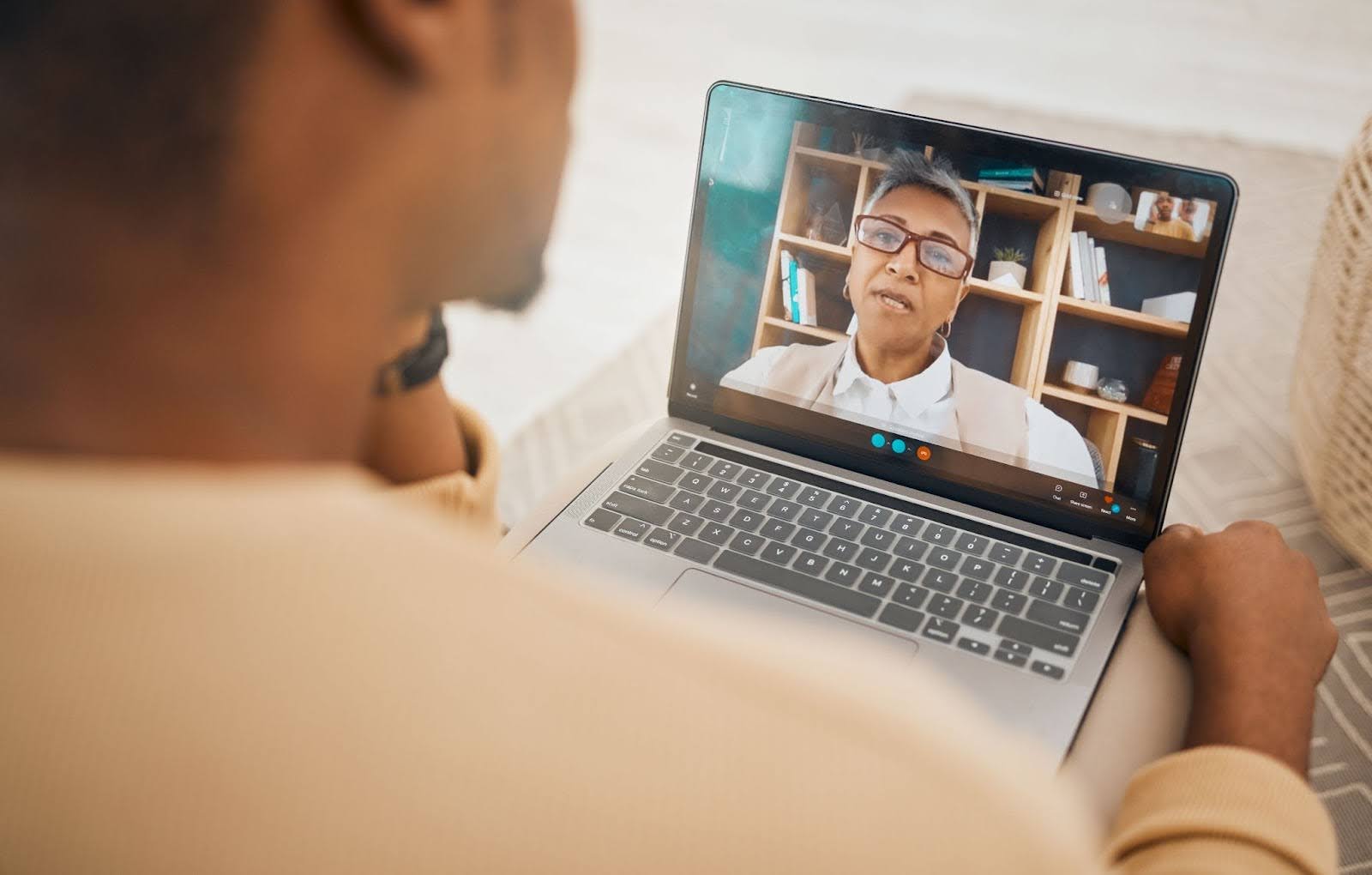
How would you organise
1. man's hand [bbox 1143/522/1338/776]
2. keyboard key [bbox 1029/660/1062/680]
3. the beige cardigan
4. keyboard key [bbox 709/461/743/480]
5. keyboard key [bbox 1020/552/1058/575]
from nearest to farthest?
1. the beige cardigan
2. man's hand [bbox 1143/522/1338/776]
3. keyboard key [bbox 1029/660/1062/680]
4. keyboard key [bbox 1020/552/1058/575]
5. keyboard key [bbox 709/461/743/480]

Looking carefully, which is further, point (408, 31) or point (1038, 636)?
point (1038, 636)

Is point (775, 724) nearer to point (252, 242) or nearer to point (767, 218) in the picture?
point (252, 242)

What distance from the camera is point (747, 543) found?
89 cm

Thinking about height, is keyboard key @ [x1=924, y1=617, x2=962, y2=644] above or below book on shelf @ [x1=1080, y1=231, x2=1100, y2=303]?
below

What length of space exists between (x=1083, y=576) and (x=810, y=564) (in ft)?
0.68

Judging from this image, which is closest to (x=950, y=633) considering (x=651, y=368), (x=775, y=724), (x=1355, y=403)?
(x=775, y=724)

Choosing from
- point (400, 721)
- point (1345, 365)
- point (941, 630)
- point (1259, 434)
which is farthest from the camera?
point (1259, 434)

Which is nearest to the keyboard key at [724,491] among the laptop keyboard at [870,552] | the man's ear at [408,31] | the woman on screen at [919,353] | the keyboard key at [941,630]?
the laptop keyboard at [870,552]

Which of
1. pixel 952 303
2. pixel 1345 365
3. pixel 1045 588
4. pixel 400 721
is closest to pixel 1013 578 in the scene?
pixel 1045 588

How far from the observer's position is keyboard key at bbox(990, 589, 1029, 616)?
82 centimetres

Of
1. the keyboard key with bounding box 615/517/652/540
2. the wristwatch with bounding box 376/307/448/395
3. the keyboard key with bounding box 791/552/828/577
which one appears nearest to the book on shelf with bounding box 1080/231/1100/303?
the keyboard key with bounding box 791/552/828/577

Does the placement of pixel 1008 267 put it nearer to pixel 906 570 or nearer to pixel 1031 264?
pixel 1031 264

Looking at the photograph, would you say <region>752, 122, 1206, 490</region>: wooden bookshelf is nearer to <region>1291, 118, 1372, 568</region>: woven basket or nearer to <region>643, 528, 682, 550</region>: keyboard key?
<region>643, 528, 682, 550</region>: keyboard key

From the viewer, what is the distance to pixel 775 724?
285mm
